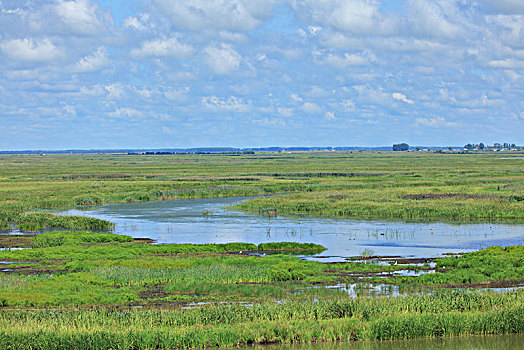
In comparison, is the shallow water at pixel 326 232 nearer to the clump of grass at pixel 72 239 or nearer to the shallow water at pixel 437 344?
the clump of grass at pixel 72 239

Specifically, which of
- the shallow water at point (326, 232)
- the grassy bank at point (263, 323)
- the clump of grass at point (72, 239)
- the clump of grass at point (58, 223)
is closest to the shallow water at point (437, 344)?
the grassy bank at point (263, 323)

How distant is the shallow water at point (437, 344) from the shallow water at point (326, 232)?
12.6 metres

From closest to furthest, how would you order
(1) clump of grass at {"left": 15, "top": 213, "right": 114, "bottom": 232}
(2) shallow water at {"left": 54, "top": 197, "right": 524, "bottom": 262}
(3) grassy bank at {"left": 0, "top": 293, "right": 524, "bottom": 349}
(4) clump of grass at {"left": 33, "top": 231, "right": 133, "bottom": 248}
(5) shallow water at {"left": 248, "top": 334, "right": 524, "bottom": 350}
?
1. (3) grassy bank at {"left": 0, "top": 293, "right": 524, "bottom": 349}
2. (5) shallow water at {"left": 248, "top": 334, "right": 524, "bottom": 350}
3. (2) shallow water at {"left": 54, "top": 197, "right": 524, "bottom": 262}
4. (4) clump of grass at {"left": 33, "top": 231, "right": 133, "bottom": 248}
5. (1) clump of grass at {"left": 15, "top": 213, "right": 114, "bottom": 232}

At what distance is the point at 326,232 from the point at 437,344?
79.0 feet

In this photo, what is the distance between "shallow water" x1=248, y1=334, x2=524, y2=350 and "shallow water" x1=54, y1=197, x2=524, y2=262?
12643 mm

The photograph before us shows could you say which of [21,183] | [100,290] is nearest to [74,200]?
[21,183]

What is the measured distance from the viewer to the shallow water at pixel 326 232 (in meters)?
36.5

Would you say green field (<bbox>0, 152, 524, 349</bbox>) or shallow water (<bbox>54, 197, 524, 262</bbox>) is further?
shallow water (<bbox>54, 197, 524, 262</bbox>)

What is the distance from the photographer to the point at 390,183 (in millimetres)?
82438

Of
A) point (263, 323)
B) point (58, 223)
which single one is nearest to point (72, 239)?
point (58, 223)

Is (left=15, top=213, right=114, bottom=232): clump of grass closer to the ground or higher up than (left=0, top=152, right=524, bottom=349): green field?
higher up

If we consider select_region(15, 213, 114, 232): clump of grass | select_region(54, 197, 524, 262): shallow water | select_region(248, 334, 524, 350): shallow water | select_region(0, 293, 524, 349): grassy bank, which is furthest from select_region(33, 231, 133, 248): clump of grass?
select_region(248, 334, 524, 350): shallow water

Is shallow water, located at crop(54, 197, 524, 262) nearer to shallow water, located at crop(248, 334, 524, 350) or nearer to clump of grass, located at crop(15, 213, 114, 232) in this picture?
clump of grass, located at crop(15, 213, 114, 232)

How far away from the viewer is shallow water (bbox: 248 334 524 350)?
19031mm
